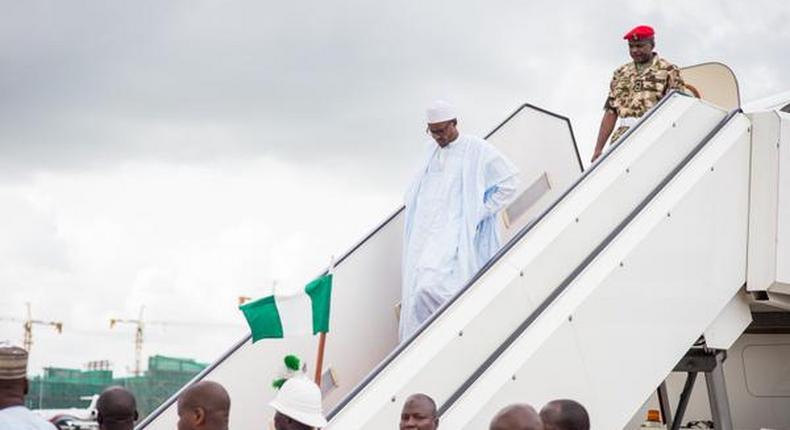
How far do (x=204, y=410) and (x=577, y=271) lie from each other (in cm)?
246

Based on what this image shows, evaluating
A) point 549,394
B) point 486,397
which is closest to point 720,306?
point 549,394

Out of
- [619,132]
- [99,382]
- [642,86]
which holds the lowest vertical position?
[99,382]

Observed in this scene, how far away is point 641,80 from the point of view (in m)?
7.29

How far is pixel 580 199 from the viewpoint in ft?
18.3

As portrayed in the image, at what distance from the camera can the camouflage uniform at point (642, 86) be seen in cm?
723

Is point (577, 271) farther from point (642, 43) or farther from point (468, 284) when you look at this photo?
point (642, 43)

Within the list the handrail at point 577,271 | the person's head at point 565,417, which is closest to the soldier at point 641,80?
the handrail at point 577,271

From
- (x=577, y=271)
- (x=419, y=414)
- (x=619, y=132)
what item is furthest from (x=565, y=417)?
(x=619, y=132)

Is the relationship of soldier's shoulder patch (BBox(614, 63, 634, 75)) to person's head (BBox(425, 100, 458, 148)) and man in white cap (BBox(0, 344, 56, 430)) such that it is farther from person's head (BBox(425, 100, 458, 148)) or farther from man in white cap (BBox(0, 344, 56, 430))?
man in white cap (BBox(0, 344, 56, 430))

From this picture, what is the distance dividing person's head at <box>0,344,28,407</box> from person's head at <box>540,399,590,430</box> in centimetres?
176

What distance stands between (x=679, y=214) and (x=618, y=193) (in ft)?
1.03

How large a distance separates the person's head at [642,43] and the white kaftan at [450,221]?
1337 millimetres

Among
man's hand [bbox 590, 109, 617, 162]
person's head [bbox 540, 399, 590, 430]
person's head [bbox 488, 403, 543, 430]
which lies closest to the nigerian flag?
person's head [bbox 540, 399, 590, 430]

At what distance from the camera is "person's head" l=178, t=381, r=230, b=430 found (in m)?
3.42
